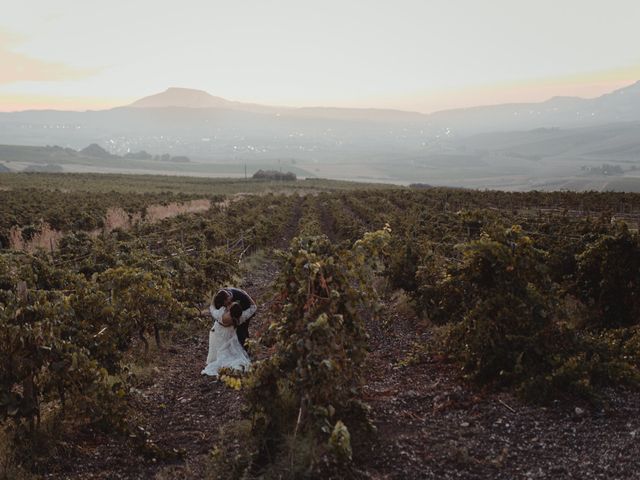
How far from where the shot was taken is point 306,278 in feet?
19.7

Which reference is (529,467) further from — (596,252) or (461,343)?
(596,252)

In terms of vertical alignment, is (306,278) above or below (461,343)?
above

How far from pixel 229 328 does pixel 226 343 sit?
28cm

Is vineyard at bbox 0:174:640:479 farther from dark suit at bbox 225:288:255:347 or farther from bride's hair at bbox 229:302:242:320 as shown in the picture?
bride's hair at bbox 229:302:242:320

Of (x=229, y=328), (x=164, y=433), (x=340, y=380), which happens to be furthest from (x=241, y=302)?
(x=340, y=380)

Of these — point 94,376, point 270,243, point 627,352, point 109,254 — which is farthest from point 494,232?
point 270,243

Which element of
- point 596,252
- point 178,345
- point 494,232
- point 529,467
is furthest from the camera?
point 178,345

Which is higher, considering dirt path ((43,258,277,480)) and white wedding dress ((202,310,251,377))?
white wedding dress ((202,310,251,377))

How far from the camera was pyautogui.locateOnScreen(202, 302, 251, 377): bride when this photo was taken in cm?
952

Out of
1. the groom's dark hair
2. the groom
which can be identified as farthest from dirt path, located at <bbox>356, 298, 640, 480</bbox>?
the groom's dark hair

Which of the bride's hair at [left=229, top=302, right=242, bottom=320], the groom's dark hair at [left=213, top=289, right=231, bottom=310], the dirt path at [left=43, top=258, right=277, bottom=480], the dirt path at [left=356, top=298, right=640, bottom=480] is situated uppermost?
the groom's dark hair at [left=213, top=289, right=231, bottom=310]

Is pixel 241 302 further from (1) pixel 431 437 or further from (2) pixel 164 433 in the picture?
(1) pixel 431 437

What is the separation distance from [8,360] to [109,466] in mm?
1679

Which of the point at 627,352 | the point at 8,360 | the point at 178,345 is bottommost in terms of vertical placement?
the point at 178,345
